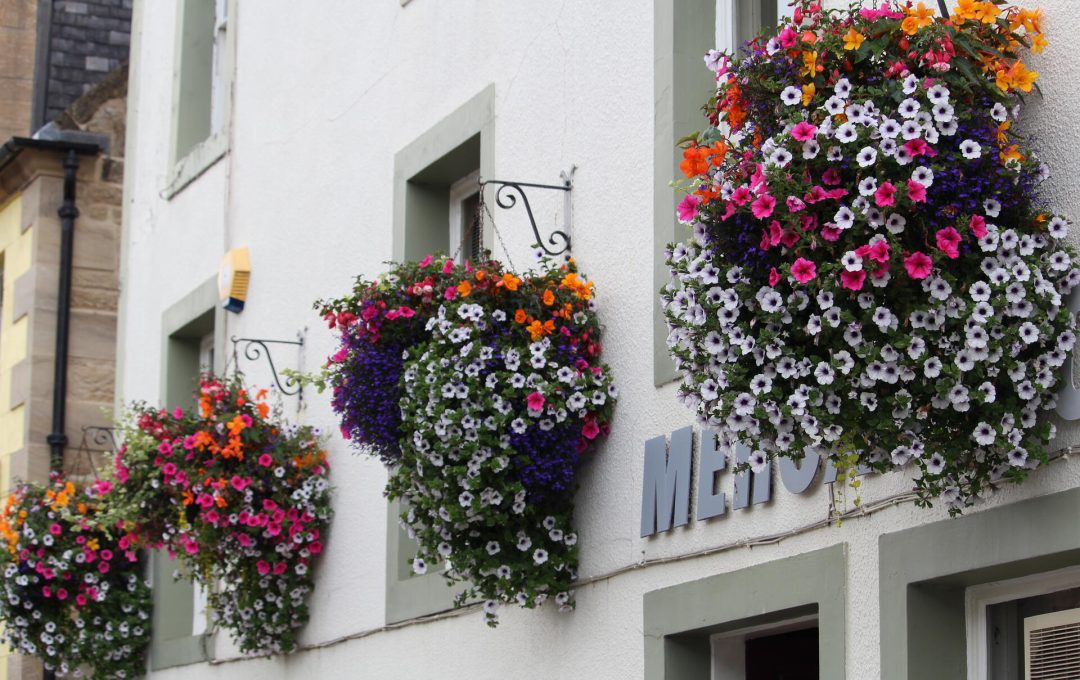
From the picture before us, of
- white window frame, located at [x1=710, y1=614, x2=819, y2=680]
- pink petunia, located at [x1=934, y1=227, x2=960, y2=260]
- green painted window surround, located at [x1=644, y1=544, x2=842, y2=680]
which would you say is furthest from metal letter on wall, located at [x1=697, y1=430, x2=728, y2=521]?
pink petunia, located at [x1=934, y1=227, x2=960, y2=260]

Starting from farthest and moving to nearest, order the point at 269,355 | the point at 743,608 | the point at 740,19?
the point at 269,355
the point at 740,19
the point at 743,608

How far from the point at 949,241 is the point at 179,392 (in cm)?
835

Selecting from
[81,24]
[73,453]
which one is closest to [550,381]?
[73,453]

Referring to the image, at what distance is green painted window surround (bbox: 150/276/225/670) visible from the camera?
12.0 metres

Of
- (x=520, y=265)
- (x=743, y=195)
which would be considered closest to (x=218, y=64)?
(x=520, y=265)

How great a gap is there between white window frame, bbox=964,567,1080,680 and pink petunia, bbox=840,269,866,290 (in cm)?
113

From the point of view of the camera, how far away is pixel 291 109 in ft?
37.3

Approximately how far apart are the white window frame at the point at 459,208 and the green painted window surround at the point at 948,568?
401 cm

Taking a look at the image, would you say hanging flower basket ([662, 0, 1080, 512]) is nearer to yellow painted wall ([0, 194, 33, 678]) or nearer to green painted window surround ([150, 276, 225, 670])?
green painted window surround ([150, 276, 225, 670])

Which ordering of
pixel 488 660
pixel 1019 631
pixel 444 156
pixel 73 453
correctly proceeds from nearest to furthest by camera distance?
pixel 1019 631, pixel 488 660, pixel 444 156, pixel 73 453

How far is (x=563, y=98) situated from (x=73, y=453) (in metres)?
7.38

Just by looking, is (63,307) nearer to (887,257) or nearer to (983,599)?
(983,599)

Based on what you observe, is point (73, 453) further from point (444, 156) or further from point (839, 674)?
point (839, 674)

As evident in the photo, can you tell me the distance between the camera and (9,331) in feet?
50.4
